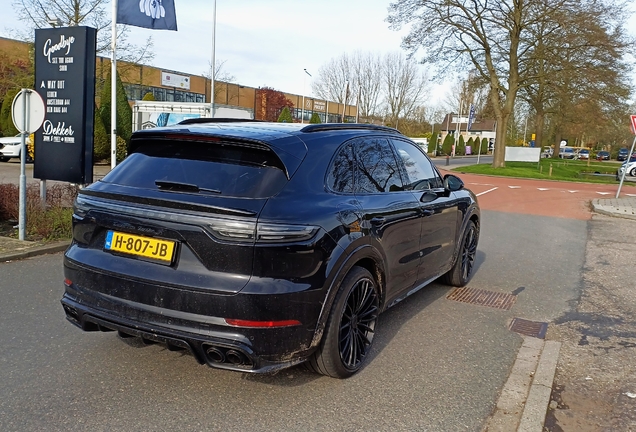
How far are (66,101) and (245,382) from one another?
6.95m

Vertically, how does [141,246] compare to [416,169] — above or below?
below

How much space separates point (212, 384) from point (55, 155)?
22.2 feet

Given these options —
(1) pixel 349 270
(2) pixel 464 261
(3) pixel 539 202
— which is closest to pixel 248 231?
(1) pixel 349 270

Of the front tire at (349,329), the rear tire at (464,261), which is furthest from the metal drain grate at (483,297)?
the front tire at (349,329)

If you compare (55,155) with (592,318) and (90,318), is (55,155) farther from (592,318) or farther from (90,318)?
(592,318)

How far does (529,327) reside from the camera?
17.2ft

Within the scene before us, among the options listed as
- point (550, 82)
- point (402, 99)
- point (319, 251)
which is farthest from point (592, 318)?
point (402, 99)

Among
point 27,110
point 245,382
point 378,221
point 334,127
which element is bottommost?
point 245,382

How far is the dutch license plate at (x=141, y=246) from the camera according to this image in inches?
128

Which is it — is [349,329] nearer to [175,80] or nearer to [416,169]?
[416,169]

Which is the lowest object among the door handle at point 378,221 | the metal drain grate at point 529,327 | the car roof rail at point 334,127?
the metal drain grate at point 529,327

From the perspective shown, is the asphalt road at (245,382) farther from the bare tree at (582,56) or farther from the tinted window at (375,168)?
the bare tree at (582,56)

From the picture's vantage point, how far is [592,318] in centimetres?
555

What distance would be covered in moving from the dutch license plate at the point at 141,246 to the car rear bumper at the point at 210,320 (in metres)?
0.17
